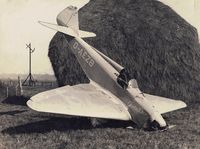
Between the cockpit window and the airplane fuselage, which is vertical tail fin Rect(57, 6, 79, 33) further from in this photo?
the cockpit window

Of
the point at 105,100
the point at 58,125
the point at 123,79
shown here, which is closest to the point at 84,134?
the point at 58,125

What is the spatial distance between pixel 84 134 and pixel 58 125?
7.26ft

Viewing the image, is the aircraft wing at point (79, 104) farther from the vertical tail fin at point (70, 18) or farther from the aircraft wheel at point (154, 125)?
the vertical tail fin at point (70, 18)

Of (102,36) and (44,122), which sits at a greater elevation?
(102,36)

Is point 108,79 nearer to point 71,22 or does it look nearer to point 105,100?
point 105,100

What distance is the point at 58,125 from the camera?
1662 centimetres

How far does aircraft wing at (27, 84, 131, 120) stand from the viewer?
47.6 ft

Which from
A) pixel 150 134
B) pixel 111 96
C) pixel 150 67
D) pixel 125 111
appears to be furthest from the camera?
pixel 150 67

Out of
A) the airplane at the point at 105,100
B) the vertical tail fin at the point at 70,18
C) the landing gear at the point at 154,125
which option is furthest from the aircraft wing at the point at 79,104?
the vertical tail fin at the point at 70,18

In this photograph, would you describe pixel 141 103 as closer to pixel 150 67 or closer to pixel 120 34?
pixel 150 67

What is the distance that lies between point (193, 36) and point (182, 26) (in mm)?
997

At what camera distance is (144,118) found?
582 inches

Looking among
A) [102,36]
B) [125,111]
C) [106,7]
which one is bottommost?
[125,111]

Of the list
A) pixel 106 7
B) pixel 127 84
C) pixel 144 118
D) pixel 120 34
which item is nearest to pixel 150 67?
pixel 120 34
